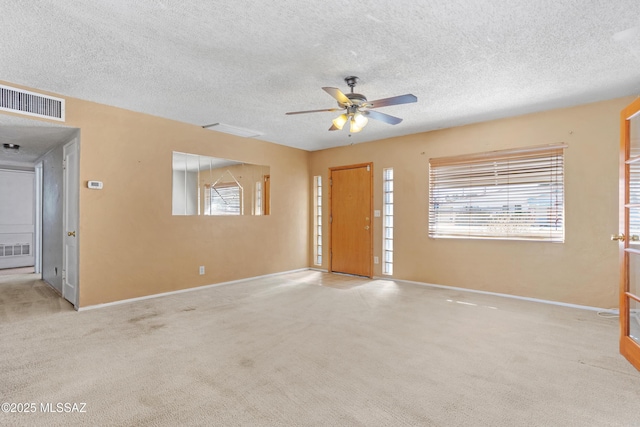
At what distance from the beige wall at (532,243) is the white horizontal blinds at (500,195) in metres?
0.11

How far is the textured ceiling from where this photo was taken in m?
2.15

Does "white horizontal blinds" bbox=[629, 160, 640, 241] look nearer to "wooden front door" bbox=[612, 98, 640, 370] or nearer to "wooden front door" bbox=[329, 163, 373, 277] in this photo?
"wooden front door" bbox=[612, 98, 640, 370]

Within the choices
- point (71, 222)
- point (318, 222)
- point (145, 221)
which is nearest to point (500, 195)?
point (318, 222)

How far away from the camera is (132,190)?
423 centimetres

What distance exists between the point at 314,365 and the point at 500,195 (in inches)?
141

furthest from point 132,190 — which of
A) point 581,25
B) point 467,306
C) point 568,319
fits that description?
point 568,319

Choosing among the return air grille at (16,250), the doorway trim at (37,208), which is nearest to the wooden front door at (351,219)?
the doorway trim at (37,208)

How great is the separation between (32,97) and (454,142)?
5.28 meters

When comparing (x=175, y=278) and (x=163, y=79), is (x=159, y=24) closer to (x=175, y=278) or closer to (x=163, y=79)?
(x=163, y=79)

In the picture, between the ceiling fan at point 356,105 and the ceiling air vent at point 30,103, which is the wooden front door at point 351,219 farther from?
the ceiling air vent at point 30,103

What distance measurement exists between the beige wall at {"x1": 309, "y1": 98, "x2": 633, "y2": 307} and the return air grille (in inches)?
283

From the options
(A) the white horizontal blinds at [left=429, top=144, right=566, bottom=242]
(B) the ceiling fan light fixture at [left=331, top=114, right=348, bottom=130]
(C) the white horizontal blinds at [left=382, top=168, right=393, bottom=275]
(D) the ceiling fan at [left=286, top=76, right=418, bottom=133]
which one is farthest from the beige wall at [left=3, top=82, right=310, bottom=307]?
(A) the white horizontal blinds at [left=429, top=144, right=566, bottom=242]

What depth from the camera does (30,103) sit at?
11.2 feet

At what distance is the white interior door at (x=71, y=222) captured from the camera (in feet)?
12.8
